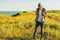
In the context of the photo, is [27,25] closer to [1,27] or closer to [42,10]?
[1,27]

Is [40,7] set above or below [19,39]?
above

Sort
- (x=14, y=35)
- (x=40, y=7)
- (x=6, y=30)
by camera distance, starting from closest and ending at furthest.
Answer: (x=40, y=7) < (x=14, y=35) < (x=6, y=30)

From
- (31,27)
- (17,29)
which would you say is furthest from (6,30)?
(31,27)

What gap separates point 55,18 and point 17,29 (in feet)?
25.0

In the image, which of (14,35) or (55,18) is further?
(55,18)

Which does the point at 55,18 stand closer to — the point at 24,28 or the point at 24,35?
the point at 24,28

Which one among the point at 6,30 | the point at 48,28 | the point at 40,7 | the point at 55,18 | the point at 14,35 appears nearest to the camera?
the point at 40,7

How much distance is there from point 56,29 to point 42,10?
483 cm

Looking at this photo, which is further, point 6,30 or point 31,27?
point 31,27

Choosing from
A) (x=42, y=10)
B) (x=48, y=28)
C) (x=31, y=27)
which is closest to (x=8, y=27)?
(x=31, y=27)

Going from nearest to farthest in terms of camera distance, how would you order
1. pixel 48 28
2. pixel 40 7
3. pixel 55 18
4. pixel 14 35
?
pixel 40 7 → pixel 14 35 → pixel 48 28 → pixel 55 18

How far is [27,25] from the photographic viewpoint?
1808 cm

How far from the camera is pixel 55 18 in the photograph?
23656 mm

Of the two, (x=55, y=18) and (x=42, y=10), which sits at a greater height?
(x=42, y=10)
